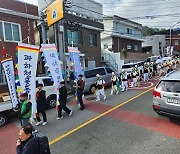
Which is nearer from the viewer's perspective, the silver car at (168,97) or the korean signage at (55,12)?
the silver car at (168,97)

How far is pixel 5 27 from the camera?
44.8 feet

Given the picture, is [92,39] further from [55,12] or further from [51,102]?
[51,102]

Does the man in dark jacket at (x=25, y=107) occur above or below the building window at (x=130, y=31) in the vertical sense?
below

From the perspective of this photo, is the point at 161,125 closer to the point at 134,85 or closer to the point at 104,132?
the point at 104,132

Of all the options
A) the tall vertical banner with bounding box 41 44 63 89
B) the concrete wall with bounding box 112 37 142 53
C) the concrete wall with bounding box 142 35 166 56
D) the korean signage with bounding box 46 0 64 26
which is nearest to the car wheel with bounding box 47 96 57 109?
the tall vertical banner with bounding box 41 44 63 89

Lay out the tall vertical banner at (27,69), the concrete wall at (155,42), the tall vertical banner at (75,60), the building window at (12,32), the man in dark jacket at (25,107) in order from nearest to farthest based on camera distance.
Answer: the man in dark jacket at (25,107)
the tall vertical banner at (27,69)
the tall vertical banner at (75,60)
the building window at (12,32)
the concrete wall at (155,42)

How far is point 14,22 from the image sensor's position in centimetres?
1423

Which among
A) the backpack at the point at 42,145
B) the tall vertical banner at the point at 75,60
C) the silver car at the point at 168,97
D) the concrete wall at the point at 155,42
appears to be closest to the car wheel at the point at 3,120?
the tall vertical banner at the point at 75,60

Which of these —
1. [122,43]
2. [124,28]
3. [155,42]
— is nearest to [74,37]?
[122,43]

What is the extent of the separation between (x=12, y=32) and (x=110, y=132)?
11.8 metres

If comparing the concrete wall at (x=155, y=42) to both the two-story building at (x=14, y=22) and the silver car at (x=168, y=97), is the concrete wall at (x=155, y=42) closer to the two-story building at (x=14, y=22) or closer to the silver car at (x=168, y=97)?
the two-story building at (x=14, y=22)

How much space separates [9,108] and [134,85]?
30.0 ft

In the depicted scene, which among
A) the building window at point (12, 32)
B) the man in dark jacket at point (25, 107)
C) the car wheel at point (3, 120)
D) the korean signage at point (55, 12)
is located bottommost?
the car wheel at point (3, 120)

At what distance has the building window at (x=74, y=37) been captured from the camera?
763 inches
